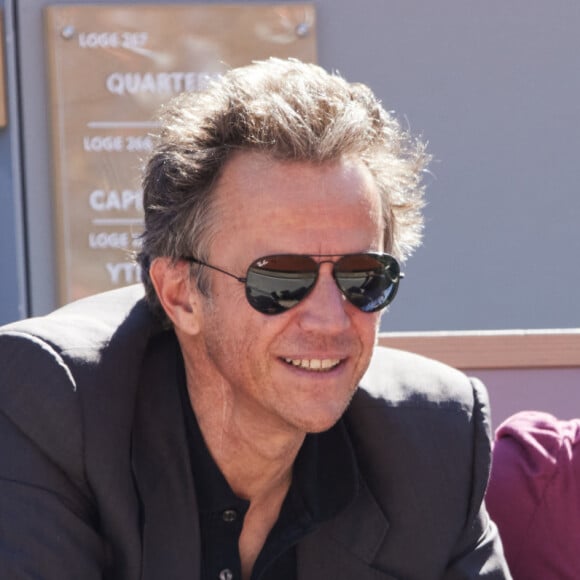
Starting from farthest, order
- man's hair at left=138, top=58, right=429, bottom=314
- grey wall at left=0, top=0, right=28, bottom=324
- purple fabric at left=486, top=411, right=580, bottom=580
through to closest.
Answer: grey wall at left=0, top=0, right=28, bottom=324 < purple fabric at left=486, top=411, right=580, bottom=580 < man's hair at left=138, top=58, right=429, bottom=314

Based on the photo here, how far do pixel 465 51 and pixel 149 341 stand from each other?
8.48 feet

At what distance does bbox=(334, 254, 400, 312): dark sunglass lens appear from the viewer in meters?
2.24

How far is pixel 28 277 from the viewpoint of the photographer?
4.70 meters

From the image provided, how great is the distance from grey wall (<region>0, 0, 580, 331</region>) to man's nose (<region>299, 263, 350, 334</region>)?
246cm

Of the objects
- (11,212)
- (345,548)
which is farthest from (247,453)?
(11,212)

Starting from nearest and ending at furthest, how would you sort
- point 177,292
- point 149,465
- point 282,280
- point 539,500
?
point 282,280 < point 149,465 < point 177,292 < point 539,500

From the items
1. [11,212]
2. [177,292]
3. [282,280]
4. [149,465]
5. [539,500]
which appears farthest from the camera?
[11,212]

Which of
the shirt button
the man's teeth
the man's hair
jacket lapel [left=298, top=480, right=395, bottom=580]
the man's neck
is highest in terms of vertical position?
the man's hair

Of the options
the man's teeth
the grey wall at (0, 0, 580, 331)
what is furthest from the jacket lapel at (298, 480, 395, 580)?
the grey wall at (0, 0, 580, 331)

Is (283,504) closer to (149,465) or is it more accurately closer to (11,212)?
(149,465)

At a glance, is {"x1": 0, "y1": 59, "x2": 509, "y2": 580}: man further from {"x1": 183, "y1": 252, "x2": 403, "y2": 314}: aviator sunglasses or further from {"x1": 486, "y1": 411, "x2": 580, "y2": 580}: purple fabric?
{"x1": 486, "y1": 411, "x2": 580, "y2": 580}: purple fabric

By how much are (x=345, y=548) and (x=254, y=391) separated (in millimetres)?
405

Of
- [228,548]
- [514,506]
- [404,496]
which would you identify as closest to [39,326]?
[228,548]

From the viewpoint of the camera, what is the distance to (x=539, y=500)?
8.55ft
